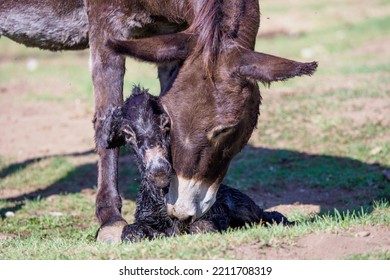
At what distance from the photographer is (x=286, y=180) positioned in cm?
825

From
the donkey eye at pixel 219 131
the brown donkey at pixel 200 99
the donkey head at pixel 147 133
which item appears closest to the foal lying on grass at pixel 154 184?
the donkey head at pixel 147 133

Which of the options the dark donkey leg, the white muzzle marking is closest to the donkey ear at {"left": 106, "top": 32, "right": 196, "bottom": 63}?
the white muzzle marking

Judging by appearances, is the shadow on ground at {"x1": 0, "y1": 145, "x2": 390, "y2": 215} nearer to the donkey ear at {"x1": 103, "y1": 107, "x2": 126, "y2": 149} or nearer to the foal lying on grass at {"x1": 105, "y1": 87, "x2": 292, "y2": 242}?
the foal lying on grass at {"x1": 105, "y1": 87, "x2": 292, "y2": 242}

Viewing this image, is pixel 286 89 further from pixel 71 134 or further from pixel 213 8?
pixel 213 8

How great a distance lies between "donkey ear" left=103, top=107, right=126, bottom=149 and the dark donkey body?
0.38 feet

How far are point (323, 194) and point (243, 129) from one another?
9.38 feet

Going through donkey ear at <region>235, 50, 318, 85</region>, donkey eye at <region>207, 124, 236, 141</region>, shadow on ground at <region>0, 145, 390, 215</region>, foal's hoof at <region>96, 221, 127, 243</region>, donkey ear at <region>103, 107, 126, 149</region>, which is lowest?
shadow on ground at <region>0, 145, 390, 215</region>

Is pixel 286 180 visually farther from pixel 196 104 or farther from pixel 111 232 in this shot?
pixel 196 104

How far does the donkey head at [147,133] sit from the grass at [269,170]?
0.43 meters

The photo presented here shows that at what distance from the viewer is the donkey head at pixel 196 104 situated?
4879 mm

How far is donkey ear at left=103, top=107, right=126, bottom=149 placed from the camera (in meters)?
5.16

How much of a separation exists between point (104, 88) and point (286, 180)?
9.32 ft

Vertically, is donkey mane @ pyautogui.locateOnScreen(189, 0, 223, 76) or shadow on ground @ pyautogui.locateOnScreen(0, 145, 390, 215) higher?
donkey mane @ pyautogui.locateOnScreen(189, 0, 223, 76)

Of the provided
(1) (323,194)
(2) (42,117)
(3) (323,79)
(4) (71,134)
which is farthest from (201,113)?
(3) (323,79)
